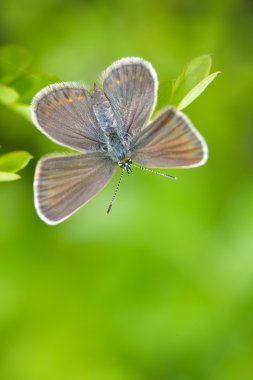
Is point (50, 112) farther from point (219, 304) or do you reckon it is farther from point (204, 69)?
point (219, 304)

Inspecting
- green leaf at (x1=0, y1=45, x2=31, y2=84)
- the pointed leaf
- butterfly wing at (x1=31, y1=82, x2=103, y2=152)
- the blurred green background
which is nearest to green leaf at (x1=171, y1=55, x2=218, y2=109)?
the pointed leaf

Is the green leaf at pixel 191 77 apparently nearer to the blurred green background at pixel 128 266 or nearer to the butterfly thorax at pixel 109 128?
the butterfly thorax at pixel 109 128

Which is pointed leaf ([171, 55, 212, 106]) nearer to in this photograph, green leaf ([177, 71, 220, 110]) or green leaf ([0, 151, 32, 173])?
green leaf ([177, 71, 220, 110])

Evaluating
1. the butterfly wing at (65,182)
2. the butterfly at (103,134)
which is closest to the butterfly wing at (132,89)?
the butterfly at (103,134)

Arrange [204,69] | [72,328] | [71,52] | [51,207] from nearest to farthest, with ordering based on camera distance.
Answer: [204,69]
[51,207]
[72,328]
[71,52]

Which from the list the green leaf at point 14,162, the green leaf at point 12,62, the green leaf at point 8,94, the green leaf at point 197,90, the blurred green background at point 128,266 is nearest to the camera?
the green leaf at point 197,90

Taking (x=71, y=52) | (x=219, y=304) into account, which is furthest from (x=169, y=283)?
(x=71, y=52)
